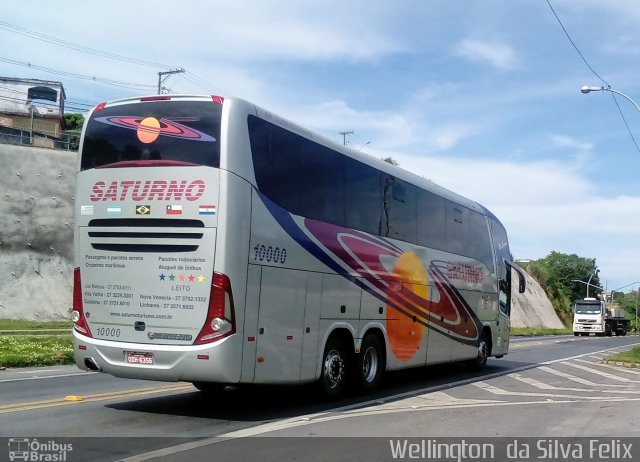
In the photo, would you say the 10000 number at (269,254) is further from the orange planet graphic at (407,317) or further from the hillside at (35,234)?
the hillside at (35,234)

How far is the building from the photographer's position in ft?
204

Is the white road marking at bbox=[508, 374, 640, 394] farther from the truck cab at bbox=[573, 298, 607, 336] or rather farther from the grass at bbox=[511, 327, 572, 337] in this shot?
the truck cab at bbox=[573, 298, 607, 336]

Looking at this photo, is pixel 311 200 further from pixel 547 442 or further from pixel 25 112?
pixel 25 112

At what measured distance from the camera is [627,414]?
10195 millimetres

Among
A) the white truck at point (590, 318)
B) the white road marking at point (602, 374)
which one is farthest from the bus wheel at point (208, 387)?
the white truck at point (590, 318)

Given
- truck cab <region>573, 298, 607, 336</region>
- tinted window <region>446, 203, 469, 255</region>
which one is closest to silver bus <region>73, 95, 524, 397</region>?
tinted window <region>446, 203, 469, 255</region>

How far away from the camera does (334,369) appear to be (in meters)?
10.6

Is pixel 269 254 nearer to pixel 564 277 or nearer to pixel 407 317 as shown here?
pixel 407 317

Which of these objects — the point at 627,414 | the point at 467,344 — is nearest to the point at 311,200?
the point at 627,414

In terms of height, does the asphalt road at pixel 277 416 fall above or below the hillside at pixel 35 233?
below

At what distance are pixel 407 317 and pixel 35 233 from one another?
1087 inches

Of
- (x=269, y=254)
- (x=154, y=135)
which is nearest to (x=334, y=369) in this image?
(x=269, y=254)

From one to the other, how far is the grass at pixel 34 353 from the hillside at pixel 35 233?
16.6 meters

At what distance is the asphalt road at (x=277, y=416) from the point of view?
725 centimetres
